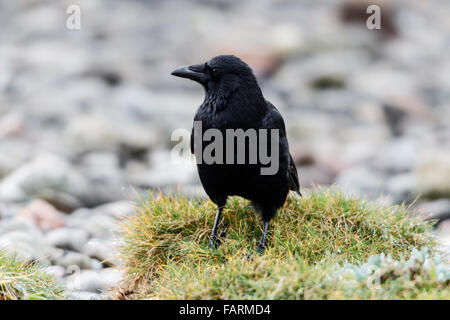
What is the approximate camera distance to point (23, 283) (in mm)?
3781

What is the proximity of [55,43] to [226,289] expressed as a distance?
1378 centimetres

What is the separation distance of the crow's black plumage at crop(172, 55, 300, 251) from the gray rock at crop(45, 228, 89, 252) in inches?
79.7

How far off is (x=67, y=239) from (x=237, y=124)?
102 inches

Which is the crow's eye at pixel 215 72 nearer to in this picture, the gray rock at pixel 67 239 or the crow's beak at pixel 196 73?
the crow's beak at pixel 196 73

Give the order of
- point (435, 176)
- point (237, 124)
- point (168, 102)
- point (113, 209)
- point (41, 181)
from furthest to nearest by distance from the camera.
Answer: point (168, 102), point (435, 176), point (41, 181), point (113, 209), point (237, 124)

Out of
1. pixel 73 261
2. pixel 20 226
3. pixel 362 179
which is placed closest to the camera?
pixel 73 261

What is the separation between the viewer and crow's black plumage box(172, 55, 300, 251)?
436 cm

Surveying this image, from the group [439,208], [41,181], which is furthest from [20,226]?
[439,208]

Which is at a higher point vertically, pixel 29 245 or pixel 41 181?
pixel 41 181

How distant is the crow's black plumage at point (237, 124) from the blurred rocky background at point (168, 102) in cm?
88

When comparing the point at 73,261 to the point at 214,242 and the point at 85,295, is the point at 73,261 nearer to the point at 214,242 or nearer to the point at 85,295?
the point at 85,295

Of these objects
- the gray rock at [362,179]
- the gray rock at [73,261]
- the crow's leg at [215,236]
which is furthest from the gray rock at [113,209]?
the gray rock at [362,179]

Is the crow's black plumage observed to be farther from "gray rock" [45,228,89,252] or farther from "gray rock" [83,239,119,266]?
"gray rock" [45,228,89,252]

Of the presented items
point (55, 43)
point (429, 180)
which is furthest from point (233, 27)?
point (429, 180)
